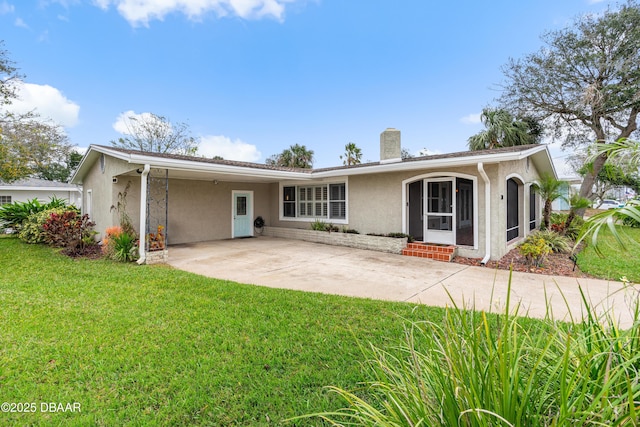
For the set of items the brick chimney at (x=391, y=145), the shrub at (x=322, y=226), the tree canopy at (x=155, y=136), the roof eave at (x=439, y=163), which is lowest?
the shrub at (x=322, y=226)

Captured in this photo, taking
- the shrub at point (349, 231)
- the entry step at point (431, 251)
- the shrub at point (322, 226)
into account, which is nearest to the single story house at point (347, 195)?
the shrub at point (349, 231)

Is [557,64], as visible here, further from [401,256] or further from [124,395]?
[124,395]

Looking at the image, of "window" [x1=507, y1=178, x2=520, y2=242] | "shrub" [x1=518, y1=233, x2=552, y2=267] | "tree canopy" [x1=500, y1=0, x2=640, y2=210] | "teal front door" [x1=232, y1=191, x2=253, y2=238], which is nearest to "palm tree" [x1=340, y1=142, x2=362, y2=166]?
"tree canopy" [x1=500, y1=0, x2=640, y2=210]

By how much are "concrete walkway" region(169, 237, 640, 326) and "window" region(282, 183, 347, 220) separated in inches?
A: 97.9

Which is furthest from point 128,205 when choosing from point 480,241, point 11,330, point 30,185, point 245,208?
point 30,185

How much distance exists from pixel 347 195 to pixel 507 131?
41.0ft

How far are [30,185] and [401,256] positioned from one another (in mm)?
24897

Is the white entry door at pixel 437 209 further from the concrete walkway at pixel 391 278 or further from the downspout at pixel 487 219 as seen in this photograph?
the concrete walkway at pixel 391 278

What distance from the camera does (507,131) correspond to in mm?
18219

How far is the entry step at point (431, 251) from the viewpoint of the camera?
9.18m

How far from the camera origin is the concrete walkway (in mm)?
5387

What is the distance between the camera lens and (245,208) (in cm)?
1467

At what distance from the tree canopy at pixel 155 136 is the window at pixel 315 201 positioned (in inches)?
668

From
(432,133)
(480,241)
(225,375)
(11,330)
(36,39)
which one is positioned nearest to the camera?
(225,375)
